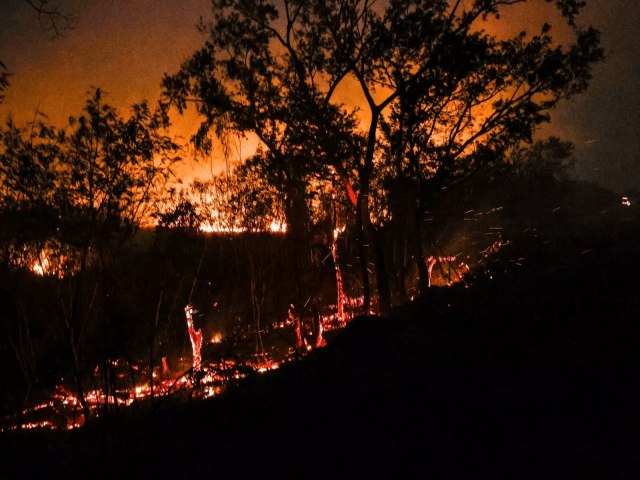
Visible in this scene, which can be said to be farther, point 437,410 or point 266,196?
point 266,196

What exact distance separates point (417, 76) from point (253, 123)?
17.7ft

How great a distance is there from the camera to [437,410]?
569cm

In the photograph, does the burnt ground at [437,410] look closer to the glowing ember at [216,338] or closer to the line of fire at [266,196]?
the line of fire at [266,196]

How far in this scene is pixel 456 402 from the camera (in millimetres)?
5789

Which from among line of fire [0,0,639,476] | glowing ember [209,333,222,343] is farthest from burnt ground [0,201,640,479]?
glowing ember [209,333,222,343]

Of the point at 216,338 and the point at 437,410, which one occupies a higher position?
the point at 216,338

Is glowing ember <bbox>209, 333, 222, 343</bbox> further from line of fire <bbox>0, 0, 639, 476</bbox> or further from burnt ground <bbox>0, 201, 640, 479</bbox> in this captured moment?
burnt ground <bbox>0, 201, 640, 479</bbox>

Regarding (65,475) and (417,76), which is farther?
(417,76)

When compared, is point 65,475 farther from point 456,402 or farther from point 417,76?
point 417,76

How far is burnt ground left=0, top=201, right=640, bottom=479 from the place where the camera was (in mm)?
4680

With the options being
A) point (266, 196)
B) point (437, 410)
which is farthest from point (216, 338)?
point (437, 410)

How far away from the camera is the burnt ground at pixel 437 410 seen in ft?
15.4

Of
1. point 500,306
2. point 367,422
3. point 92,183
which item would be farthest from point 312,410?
point 92,183

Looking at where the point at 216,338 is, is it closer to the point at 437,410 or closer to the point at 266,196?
the point at 266,196
